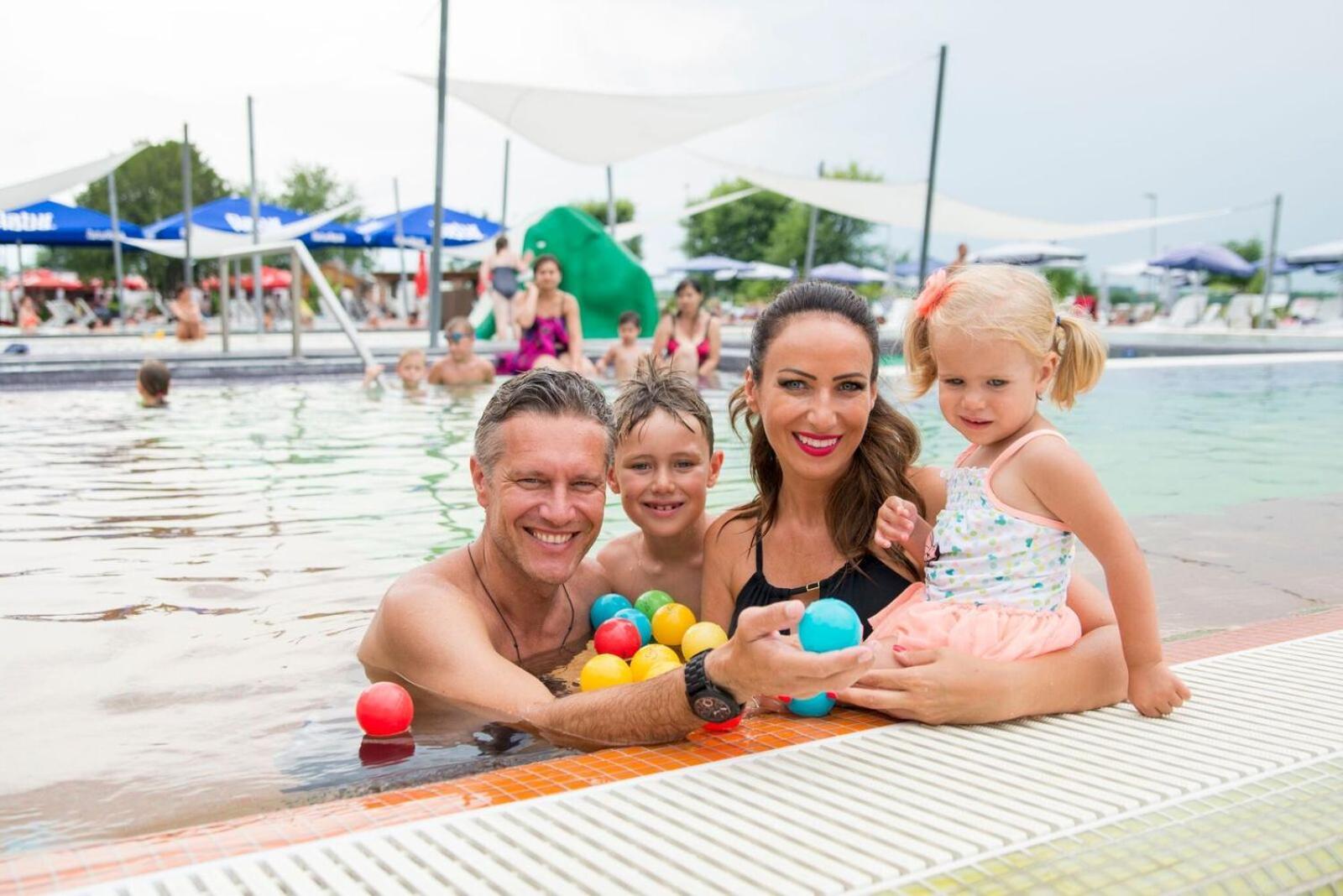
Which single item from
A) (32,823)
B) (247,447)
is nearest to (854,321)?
(32,823)

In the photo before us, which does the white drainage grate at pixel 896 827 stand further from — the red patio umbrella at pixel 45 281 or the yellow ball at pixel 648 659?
the red patio umbrella at pixel 45 281

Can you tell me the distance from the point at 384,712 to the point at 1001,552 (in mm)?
1728

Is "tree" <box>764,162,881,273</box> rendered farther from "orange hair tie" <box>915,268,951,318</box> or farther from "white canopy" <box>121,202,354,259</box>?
"orange hair tie" <box>915,268,951,318</box>

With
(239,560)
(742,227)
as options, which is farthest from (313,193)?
(239,560)

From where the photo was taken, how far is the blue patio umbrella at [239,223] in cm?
2847

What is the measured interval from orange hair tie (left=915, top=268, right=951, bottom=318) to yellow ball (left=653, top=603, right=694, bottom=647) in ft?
4.96

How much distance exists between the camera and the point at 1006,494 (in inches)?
114

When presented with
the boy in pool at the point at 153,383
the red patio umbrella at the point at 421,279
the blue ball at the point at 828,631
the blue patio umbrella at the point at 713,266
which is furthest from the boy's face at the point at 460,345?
the blue patio umbrella at the point at 713,266

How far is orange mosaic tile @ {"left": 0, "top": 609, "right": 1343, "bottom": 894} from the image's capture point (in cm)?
185

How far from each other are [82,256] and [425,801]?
57.5 metres

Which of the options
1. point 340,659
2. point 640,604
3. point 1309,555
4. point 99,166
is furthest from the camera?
point 99,166

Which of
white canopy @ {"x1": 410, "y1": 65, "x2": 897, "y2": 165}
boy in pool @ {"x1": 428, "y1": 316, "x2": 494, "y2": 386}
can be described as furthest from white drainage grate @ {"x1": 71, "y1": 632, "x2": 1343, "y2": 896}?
white canopy @ {"x1": 410, "y1": 65, "x2": 897, "y2": 165}

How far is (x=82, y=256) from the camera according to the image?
52.4m

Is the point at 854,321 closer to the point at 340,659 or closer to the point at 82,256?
the point at 340,659
